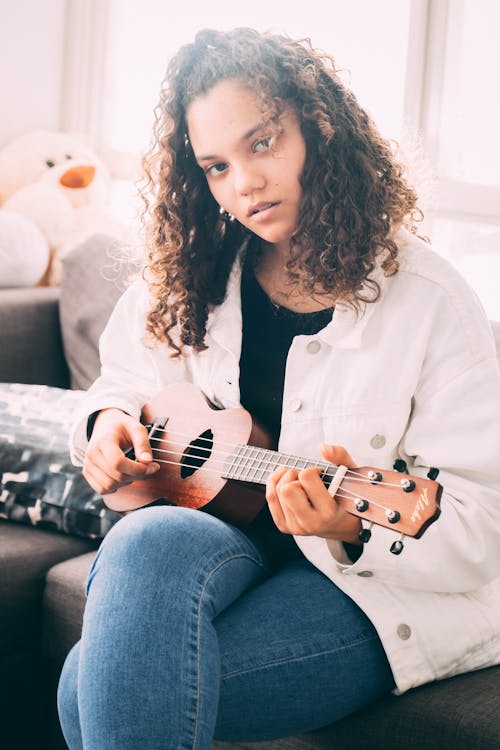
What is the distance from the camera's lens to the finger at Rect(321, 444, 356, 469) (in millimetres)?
979

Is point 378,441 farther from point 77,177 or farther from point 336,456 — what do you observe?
point 77,177

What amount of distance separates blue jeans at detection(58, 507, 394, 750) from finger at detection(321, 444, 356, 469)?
7.6 inches

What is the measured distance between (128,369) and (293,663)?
0.58 m

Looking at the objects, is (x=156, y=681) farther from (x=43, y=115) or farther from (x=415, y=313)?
(x=43, y=115)

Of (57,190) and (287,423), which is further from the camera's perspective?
(57,190)

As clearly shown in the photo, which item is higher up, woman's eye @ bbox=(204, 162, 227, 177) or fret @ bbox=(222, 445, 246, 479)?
woman's eye @ bbox=(204, 162, 227, 177)

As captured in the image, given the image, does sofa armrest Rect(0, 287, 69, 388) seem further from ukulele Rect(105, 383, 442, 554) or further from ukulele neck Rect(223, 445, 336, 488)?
ukulele neck Rect(223, 445, 336, 488)

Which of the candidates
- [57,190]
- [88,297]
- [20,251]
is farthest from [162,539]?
[57,190]

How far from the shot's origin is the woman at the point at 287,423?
3.18 feet

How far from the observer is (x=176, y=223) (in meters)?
1.34

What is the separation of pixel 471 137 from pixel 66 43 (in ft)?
4.73

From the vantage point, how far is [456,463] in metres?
1.07

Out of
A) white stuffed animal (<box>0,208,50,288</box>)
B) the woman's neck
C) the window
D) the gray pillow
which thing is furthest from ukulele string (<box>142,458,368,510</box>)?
white stuffed animal (<box>0,208,50,288</box>)

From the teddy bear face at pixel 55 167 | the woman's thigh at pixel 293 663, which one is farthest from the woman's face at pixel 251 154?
the teddy bear face at pixel 55 167
